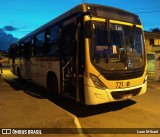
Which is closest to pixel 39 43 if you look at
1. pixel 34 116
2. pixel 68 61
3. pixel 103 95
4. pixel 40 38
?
pixel 40 38

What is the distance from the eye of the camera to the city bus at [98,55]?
847cm

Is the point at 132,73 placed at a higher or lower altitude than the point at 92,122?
higher

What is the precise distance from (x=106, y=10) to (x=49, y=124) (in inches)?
164

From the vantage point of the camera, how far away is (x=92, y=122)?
828cm

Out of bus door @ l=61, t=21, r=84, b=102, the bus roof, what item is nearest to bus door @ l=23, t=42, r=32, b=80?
the bus roof

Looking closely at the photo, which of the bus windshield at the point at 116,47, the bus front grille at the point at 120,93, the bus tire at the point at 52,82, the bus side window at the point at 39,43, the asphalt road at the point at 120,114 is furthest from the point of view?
the bus side window at the point at 39,43

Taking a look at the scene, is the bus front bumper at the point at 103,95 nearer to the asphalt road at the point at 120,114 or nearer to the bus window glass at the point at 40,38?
the asphalt road at the point at 120,114

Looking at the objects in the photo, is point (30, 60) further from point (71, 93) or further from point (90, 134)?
point (90, 134)

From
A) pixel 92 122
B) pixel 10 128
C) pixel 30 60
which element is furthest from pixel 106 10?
pixel 30 60

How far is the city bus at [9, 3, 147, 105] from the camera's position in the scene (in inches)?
333

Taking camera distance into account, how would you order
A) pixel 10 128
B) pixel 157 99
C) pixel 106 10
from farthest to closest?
pixel 157 99, pixel 106 10, pixel 10 128

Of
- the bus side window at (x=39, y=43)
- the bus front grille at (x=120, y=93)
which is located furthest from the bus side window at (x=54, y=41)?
the bus front grille at (x=120, y=93)

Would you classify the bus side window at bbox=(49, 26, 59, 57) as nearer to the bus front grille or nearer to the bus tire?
the bus tire

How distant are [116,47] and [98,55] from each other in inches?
31.0
